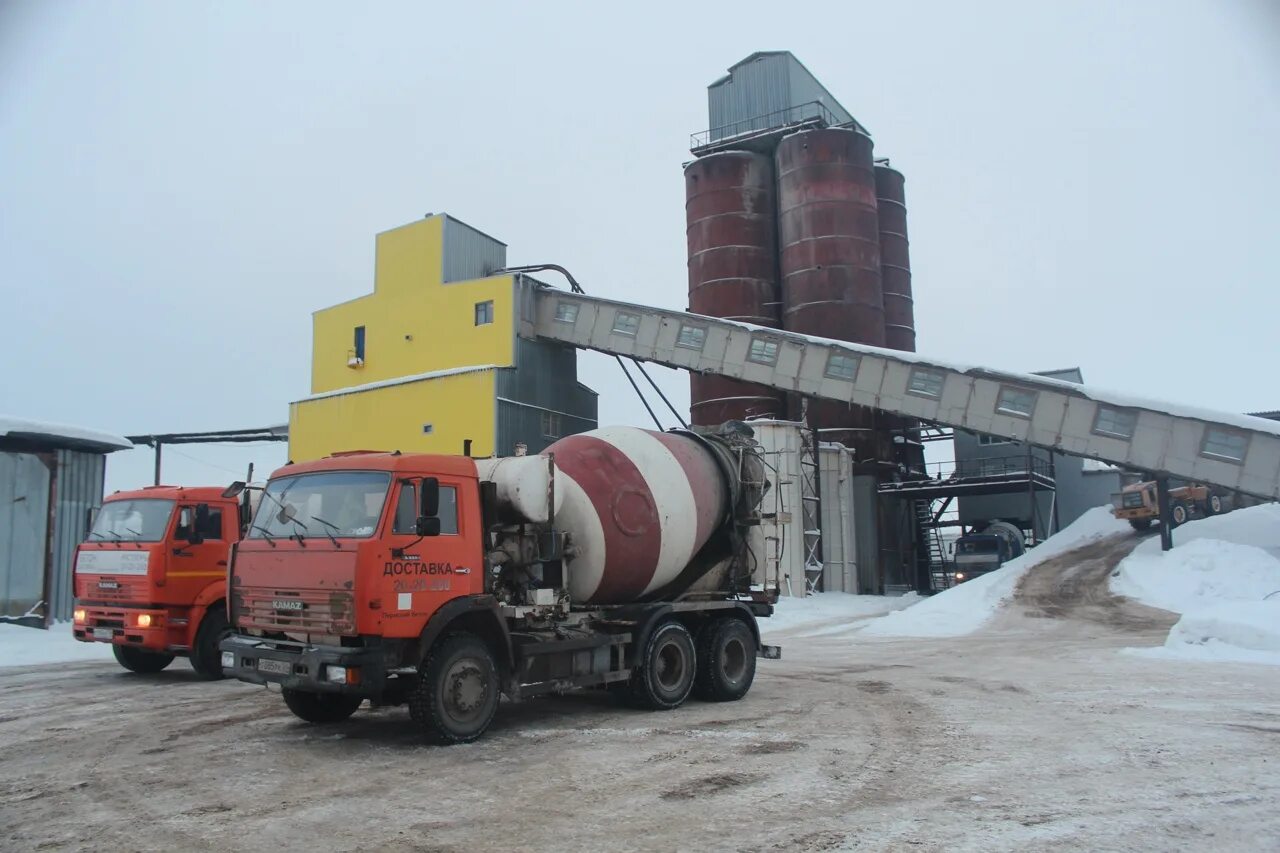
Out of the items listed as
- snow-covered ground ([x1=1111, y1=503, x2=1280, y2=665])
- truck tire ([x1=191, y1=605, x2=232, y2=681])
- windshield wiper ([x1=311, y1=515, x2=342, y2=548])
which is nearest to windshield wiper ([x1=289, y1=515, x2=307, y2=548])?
windshield wiper ([x1=311, y1=515, x2=342, y2=548])

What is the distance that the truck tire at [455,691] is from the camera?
8914 mm

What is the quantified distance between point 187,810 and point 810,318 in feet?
122

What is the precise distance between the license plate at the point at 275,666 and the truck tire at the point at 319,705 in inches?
54.4

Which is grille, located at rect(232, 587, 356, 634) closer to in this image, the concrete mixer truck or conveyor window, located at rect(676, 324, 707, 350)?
the concrete mixer truck

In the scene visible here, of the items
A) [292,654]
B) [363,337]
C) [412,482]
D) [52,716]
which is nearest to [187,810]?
[292,654]

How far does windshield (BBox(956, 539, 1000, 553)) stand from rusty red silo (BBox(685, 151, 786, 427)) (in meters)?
11.9

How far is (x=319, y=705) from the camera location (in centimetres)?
1044

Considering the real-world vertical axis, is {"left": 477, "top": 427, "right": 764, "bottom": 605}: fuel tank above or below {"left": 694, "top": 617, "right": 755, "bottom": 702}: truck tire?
above

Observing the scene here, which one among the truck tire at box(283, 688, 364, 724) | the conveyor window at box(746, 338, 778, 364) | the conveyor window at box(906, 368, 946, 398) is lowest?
the truck tire at box(283, 688, 364, 724)

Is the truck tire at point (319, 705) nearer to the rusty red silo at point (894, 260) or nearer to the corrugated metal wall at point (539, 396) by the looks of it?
the corrugated metal wall at point (539, 396)

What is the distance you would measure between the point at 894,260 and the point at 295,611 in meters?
42.7

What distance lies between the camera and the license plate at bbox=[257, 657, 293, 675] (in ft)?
28.7

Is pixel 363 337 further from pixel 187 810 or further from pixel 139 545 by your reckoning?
pixel 187 810

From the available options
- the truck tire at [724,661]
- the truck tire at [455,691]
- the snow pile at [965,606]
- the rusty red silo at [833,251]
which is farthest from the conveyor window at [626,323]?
the truck tire at [455,691]
